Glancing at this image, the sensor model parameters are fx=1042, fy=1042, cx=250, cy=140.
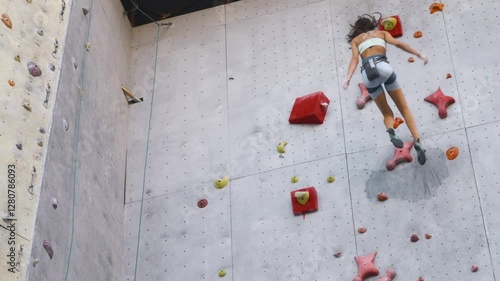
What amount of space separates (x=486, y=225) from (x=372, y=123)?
1.19 meters

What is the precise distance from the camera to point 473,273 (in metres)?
6.49

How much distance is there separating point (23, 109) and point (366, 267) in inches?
94.0

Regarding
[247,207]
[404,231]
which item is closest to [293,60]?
[247,207]

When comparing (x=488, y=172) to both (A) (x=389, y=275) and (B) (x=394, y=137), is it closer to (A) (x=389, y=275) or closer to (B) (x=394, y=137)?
(B) (x=394, y=137)

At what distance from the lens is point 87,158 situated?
7.21m

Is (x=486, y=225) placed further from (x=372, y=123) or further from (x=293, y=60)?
(x=293, y=60)

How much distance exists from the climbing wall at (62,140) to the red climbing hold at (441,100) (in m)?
2.36

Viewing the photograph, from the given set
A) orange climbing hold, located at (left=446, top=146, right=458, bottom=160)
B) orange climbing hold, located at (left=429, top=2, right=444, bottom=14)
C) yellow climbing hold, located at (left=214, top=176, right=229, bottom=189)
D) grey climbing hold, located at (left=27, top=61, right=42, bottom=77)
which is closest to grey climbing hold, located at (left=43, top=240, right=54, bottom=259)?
grey climbing hold, located at (left=27, top=61, right=42, bottom=77)

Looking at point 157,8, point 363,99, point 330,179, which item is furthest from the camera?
point 157,8

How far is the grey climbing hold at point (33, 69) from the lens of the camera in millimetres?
6598

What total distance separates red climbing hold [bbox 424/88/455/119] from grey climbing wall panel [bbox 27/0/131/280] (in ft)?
7.69

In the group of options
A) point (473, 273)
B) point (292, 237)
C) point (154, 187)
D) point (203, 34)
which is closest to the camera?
point (473, 273)

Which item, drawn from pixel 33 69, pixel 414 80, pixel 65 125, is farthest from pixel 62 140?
pixel 414 80

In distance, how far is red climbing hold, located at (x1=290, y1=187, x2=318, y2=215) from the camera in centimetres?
712
